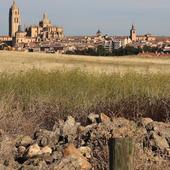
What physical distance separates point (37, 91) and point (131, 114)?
9.89 feet

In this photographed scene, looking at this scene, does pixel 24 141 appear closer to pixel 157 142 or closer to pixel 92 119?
pixel 92 119

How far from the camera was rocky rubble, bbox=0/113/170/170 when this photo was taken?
799 cm

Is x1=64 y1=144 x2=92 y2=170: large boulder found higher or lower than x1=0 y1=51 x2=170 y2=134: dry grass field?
lower

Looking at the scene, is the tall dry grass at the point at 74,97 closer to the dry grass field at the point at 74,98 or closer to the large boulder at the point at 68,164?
the dry grass field at the point at 74,98

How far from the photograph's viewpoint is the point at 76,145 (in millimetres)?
9039

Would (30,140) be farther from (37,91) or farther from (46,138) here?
(37,91)

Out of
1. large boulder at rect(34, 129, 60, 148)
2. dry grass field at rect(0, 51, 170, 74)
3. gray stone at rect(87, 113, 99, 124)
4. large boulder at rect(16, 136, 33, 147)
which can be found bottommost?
dry grass field at rect(0, 51, 170, 74)

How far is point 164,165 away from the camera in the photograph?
7.86m

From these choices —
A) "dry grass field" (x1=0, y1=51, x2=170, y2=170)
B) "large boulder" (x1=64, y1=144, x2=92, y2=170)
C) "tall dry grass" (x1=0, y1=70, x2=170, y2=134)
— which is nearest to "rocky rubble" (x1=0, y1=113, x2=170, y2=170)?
"large boulder" (x1=64, y1=144, x2=92, y2=170)

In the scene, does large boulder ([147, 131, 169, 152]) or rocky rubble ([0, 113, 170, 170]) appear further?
large boulder ([147, 131, 169, 152])

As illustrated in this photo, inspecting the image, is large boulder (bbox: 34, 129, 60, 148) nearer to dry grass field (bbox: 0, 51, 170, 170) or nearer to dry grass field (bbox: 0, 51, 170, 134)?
dry grass field (bbox: 0, 51, 170, 170)

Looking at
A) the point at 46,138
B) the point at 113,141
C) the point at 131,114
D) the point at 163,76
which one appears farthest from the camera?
the point at 163,76

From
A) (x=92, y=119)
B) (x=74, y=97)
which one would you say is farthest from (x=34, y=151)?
(x=74, y=97)

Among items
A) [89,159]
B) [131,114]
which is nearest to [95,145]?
[89,159]
